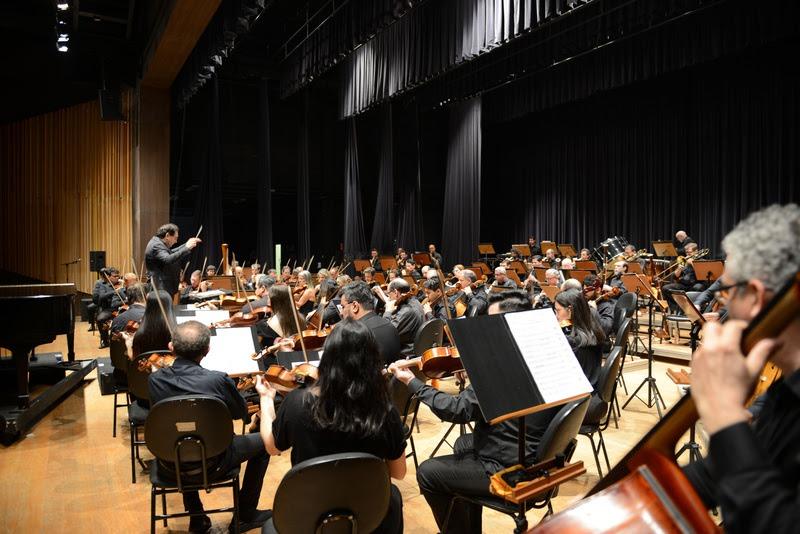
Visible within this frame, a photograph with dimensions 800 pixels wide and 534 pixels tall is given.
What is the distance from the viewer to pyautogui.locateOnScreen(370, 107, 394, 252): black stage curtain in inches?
629

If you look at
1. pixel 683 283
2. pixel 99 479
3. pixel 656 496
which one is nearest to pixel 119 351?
pixel 99 479

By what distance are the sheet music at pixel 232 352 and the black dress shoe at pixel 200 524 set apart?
836mm

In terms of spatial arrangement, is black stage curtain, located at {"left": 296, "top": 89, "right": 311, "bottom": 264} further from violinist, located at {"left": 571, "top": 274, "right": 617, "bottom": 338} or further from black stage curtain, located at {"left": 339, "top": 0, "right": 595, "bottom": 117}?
violinist, located at {"left": 571, "top": 274, "right": 617, "bottom": 338}

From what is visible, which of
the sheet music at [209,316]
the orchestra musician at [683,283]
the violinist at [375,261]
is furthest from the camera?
the violinist at [375,261]

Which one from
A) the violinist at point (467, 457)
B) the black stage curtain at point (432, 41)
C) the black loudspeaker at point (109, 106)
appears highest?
the black stage curtain at point (432, 41)

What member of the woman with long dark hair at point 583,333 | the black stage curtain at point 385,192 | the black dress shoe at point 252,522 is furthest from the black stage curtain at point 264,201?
the black dress shoe at point 252,522

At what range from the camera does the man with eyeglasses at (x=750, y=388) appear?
94 centimetres

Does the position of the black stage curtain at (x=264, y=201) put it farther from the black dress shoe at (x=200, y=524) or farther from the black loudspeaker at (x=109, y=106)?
the black dress shoe at (x=200, y=524)

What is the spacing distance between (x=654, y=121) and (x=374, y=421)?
1508cm

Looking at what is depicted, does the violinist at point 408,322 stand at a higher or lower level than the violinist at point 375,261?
lower

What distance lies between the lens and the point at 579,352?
380cm

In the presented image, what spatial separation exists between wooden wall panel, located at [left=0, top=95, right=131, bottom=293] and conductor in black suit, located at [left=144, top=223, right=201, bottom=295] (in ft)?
22.8

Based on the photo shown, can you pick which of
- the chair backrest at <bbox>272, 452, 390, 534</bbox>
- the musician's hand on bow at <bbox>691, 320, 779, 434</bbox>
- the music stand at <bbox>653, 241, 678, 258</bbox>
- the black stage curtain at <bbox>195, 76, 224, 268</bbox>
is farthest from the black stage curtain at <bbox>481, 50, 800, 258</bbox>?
the musician's hand on bow at <bbox>691, 320, 779, 434</bbox>

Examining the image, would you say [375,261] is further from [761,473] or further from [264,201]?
[761,473]
